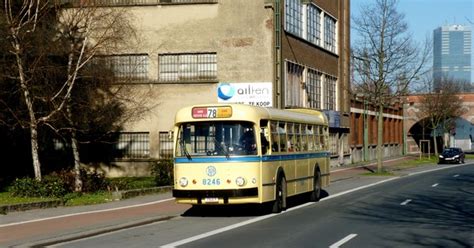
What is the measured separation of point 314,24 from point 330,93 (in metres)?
7.13

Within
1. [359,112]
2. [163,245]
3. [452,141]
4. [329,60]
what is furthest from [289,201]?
[452,141]

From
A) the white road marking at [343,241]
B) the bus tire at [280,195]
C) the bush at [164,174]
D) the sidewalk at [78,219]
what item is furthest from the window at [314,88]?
the white road marking at [343,241]

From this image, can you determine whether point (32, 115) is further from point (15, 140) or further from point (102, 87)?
point (15, 140)

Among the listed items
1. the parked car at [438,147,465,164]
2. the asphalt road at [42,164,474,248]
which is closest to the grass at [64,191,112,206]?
the asphalt road at [42,164,474,248]

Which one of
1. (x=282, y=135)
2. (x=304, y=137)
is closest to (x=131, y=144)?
(x=304, y=137)

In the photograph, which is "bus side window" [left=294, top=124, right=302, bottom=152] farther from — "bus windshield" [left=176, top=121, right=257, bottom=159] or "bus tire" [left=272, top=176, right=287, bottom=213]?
"bus windshield" [left=176, top=121, right=257, bottom=159]

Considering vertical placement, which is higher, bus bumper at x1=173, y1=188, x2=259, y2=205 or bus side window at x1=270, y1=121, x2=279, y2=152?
bus side window at x1=270, y1=121, x2=279, y2=152

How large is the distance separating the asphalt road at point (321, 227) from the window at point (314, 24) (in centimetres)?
2559

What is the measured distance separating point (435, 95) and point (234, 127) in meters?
64.5

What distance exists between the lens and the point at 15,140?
3422 cm

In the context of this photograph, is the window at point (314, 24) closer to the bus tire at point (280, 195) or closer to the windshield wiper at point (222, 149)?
the bus tire at point (280, 195)

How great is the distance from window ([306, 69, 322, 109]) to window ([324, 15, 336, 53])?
3594 millimetres

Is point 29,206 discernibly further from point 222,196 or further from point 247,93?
point 247,93

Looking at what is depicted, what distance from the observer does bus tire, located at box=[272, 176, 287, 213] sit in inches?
738
